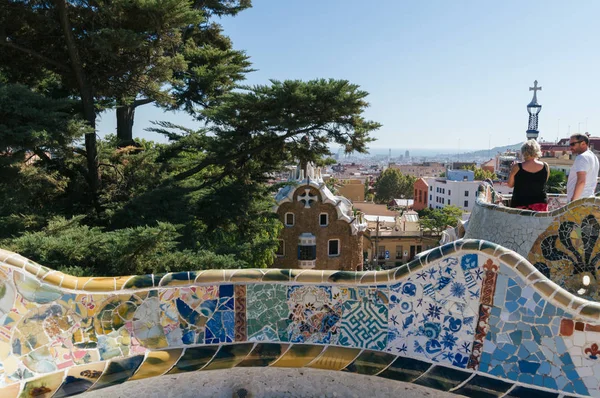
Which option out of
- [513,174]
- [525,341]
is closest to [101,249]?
[513,174]

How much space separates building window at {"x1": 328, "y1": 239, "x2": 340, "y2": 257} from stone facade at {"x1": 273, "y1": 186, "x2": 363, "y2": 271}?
0.26 ft

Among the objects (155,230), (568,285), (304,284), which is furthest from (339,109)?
(304,284)

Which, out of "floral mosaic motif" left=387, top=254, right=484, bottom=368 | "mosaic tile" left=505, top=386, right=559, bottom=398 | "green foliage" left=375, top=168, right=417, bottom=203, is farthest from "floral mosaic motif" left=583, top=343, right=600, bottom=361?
"green foliage" left=375, top=168, right=417, bottom=203

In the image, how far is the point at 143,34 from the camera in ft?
24.6

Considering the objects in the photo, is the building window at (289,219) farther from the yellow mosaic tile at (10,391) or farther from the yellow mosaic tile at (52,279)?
the yellow mosaic tile at (10,391)

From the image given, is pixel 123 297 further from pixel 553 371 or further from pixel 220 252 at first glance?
pixel 220 252

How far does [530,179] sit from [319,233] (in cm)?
1226

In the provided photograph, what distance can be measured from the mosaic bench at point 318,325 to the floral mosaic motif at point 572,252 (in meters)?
1.94

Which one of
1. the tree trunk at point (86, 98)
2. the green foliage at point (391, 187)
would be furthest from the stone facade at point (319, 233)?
the green foliage at point (391, 187)

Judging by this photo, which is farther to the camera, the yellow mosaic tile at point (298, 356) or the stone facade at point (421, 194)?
the stone facade at point (421, 194)

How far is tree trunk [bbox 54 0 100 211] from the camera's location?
7.33m

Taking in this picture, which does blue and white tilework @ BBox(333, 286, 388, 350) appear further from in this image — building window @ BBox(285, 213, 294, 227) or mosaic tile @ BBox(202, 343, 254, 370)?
building window @ BBox(285, 213, 294, 227)

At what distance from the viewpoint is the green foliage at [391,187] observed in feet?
192

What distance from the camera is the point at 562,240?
4227 mm
